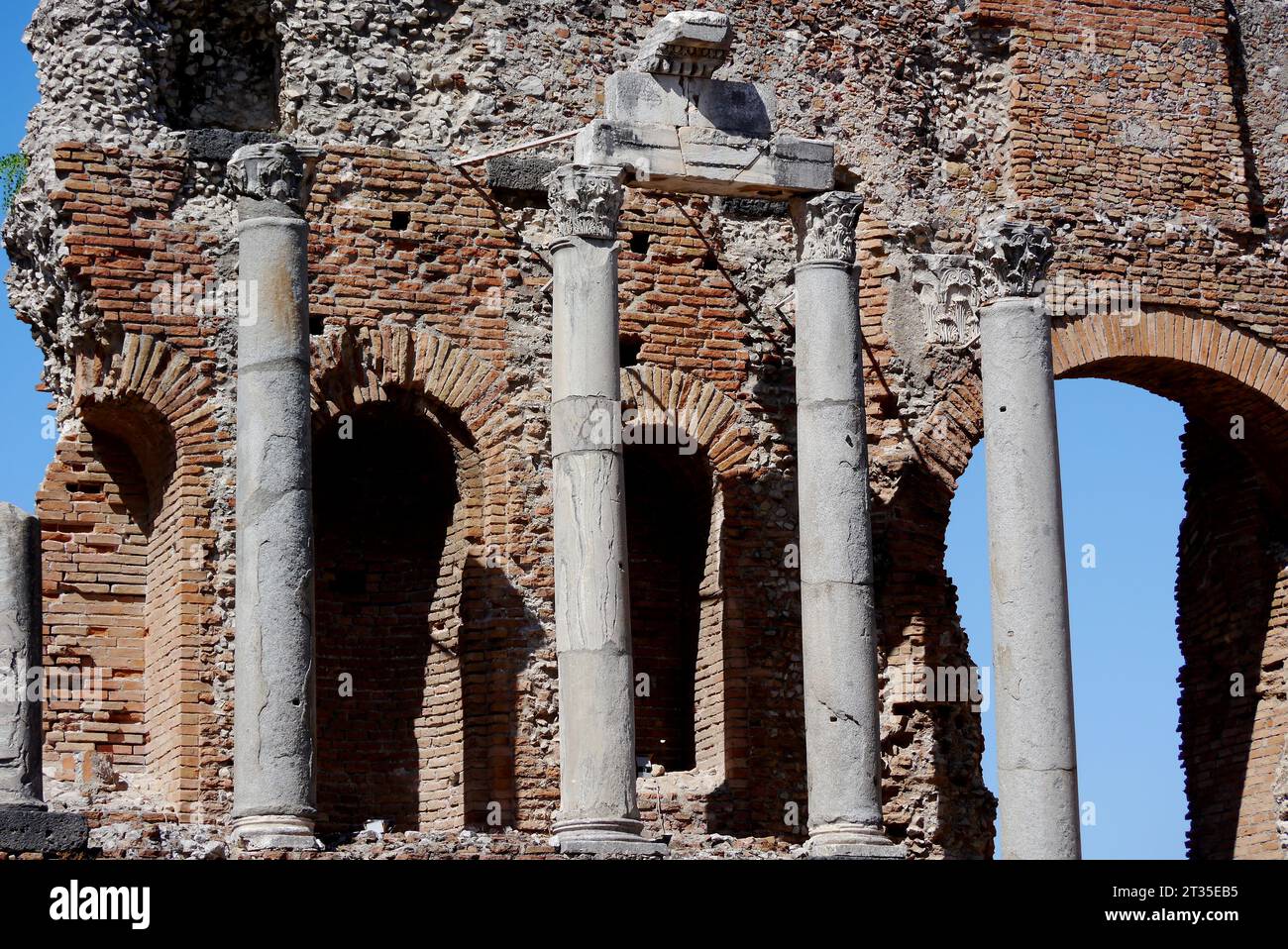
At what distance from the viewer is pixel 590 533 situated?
766 inches

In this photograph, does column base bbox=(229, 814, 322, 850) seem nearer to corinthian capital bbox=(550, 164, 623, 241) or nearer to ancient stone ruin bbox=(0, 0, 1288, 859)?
ancient stone ruin bbox=(0, 0, 1288, 859)

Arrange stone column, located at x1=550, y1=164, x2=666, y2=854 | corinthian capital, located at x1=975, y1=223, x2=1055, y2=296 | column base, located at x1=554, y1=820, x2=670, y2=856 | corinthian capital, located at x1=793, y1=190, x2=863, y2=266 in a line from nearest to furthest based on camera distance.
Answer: column base, located at x1=554, y1=820, x2=670, y2=856
stone column, located at x1=550, y1=164, x2=666, y2=854
corinthian capital, located at x1=793, y1=190, x2=863, y2=266
corinthian capital, located at x1=975, y1=223, x2=1055, y2=296

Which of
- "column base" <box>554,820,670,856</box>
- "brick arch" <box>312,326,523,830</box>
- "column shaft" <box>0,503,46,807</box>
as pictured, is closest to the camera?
"column shaft" <box>0,503,46,807</box>

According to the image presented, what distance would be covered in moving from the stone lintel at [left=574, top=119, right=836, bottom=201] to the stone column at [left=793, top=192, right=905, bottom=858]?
0.80ft

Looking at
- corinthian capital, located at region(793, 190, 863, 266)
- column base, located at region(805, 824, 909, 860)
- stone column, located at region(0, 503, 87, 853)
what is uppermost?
corinthian capital, located at region(793, 190, 863, 266)

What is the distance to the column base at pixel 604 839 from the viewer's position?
61.1ft

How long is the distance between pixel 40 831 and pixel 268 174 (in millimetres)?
4807

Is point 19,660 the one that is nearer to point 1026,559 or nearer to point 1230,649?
point 1026,559

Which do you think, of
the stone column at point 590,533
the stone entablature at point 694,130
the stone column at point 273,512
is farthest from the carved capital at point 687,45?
the stone column at point 273,512

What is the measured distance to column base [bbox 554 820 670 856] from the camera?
61.1 feet

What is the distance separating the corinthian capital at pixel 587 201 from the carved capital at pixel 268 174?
1.81 metres

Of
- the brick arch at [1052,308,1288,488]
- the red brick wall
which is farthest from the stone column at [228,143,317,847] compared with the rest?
the red brick wall

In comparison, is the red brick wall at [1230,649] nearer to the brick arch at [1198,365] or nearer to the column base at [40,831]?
the brick arch at [1198,365]

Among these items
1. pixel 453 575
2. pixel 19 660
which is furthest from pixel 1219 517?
pixel 19 660
